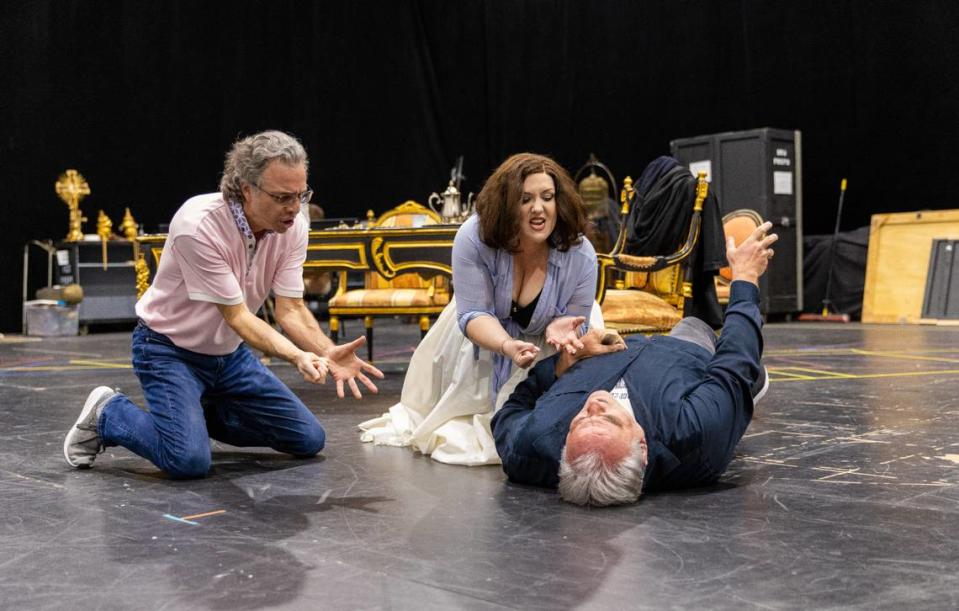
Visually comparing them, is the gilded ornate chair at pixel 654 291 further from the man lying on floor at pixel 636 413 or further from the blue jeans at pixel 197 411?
the blue jeans at pixel 197 411

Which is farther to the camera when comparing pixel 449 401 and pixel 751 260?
pixel 449 401

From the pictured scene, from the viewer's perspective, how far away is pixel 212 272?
306 cm

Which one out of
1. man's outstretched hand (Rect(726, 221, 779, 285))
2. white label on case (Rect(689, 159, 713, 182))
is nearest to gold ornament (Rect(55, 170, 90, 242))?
white label on case (Rect(689, 159, 713, 182))

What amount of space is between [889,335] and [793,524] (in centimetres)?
605

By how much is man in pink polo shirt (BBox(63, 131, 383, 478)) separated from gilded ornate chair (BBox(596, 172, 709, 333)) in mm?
1815

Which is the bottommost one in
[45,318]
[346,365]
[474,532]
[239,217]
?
[474,532]

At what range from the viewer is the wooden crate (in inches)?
370

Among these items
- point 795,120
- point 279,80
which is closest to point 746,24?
point 795,120

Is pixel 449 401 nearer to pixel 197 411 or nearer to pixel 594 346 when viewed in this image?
pixel 594 346

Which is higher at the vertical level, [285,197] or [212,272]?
[285,197]

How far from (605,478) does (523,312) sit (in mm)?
844

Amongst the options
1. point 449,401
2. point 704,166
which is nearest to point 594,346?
point 449,401

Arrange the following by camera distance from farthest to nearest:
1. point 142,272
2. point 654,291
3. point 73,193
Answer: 1. point 73,193
2. point 142,272
3. point 654,291

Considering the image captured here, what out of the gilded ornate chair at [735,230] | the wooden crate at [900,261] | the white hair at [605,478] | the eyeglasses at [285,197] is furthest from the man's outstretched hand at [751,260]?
the wooden crate at [900,261]
